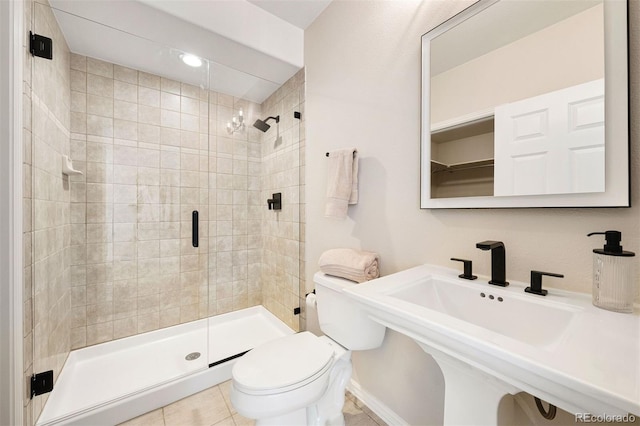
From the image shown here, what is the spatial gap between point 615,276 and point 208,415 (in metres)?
1.88

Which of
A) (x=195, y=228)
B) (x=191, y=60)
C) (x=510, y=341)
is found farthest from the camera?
(x=195, y=228)

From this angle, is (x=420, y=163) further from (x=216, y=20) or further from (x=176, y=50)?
(x=176, y=50)

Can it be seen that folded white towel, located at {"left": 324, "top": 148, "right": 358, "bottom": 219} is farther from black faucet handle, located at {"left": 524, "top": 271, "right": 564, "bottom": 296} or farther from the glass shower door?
the glass shower door

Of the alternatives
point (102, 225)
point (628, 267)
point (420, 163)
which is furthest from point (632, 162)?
point (102, 225)

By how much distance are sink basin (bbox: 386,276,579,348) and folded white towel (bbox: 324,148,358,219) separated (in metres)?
0.65

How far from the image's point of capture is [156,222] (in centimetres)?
224

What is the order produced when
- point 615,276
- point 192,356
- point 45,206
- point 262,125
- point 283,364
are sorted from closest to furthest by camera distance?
point 615,276
point 283,364
point 45,206
point 192,356
point 262,125

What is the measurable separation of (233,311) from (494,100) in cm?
250

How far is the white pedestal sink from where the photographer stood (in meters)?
0.45

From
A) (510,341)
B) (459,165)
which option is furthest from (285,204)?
(510,341)

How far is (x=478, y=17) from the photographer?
3.45 ft

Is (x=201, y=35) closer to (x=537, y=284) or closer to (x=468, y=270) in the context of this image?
(x=468, y=270)

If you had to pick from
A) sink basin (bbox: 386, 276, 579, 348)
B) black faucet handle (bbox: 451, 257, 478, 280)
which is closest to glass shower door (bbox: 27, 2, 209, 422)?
sink basin (bbox: 386, 276, 579, 348)

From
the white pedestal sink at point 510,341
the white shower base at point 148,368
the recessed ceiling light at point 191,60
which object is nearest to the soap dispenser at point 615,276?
the white pedestal sink at point 510,341
